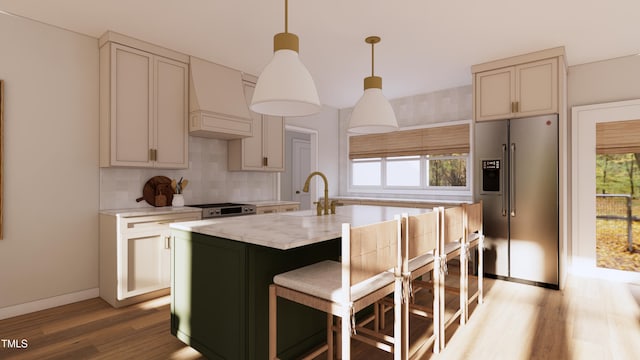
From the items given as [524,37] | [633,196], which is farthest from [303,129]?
[633,196]

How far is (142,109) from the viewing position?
3432mm

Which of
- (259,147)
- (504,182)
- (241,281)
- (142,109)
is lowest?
(241,281)

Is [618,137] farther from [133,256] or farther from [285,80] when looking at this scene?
[133,256]

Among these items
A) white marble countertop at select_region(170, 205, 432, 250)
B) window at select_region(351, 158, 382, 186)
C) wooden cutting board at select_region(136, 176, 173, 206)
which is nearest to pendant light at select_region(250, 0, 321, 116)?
white marble countertop at select_region(170, 205, 432, 250)

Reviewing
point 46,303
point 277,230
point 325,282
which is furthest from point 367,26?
point 46,303

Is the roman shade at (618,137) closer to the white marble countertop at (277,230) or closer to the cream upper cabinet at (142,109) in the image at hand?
the white marble countertop at (277,230)

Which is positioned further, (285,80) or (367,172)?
(367,172)

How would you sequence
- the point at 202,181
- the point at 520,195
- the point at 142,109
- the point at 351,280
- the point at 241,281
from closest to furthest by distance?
the point at 351,280
the point at 241,281
the point at 142,109
the point at 520,195
the point at 202,181

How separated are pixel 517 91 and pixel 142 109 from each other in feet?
12.9

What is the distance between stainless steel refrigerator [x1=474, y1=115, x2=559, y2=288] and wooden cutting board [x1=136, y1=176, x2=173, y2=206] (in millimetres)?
3535

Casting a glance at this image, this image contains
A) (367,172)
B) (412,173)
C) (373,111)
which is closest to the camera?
(373,111)

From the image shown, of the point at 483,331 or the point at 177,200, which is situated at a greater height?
the point at 177,200

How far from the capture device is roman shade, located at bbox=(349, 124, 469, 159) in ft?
16.3

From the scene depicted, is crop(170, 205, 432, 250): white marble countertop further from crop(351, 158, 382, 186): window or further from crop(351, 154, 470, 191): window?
crop(351, 158, 382, 186): window
